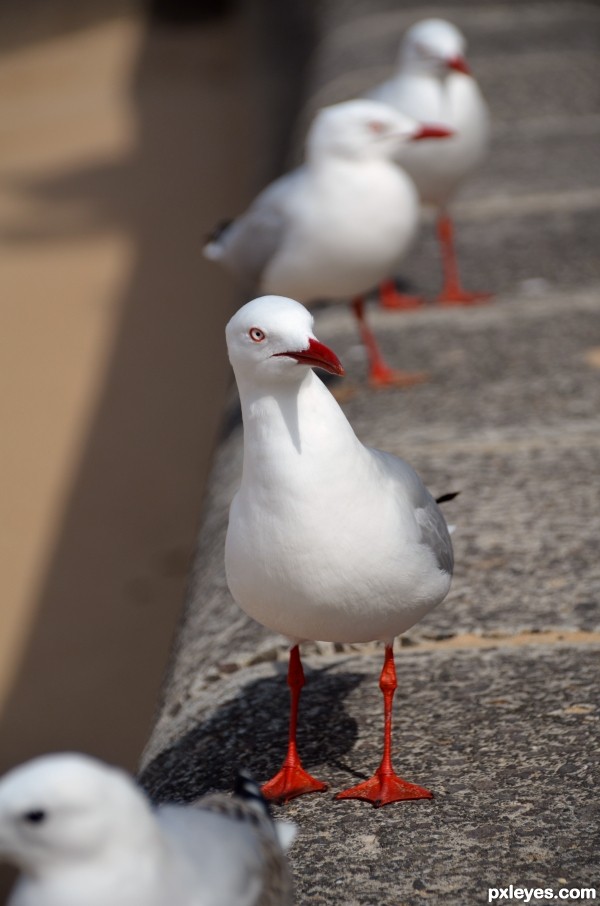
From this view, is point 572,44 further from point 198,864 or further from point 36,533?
point 198,864

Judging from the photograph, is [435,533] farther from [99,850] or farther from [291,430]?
[99,850]

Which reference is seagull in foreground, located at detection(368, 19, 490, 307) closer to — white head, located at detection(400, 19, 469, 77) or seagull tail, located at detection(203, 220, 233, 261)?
white head, located at detection(400, 19, 469, 77)

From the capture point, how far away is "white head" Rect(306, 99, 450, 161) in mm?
4566


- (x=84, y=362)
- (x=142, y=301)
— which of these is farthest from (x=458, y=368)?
(x=142, y=301)

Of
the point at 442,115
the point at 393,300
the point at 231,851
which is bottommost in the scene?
the point at 393,300

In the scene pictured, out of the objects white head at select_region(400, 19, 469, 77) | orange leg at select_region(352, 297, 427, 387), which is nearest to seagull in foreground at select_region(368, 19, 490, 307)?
white head at select_region(400, 19, 469, 77)

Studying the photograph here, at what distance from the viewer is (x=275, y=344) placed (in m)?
2.39

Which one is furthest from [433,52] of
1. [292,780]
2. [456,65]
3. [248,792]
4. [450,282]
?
[248,792]

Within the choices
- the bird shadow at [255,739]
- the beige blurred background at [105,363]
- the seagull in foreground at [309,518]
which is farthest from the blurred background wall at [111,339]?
the seagull in foreground at [309,518]

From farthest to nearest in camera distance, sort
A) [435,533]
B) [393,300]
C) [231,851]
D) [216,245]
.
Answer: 1. [393,300]
2. [216,245]
3. [435,533]
4. [231,851]

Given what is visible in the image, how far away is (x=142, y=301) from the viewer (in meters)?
9.13

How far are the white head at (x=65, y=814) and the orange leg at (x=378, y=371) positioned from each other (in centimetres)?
306

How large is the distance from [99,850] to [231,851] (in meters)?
0.25

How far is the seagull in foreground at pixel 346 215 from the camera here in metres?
4.52
